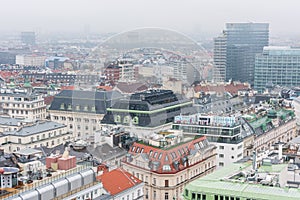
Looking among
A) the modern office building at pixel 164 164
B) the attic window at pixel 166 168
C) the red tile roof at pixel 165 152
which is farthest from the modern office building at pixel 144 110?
the attic window at pixel 166 168

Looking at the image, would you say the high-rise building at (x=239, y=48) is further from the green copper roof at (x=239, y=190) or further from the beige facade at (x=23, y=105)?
the green copper roof at (x=239, y=190)

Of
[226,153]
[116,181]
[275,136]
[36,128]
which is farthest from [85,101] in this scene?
[116,181]

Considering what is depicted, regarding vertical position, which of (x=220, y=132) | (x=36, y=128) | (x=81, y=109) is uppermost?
(x=81, y=109)

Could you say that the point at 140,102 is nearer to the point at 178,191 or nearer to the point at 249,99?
the point at 178,191

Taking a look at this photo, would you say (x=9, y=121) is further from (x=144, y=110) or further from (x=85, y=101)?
(x=144, y=110)

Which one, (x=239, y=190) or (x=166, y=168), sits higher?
(x=239, y=190)

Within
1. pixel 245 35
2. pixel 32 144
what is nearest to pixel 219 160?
pixel 32 144

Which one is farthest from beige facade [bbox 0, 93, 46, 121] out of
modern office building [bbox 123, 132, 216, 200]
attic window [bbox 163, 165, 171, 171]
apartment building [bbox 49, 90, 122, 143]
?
attic window [bbox 163, 165, 171, 171]
